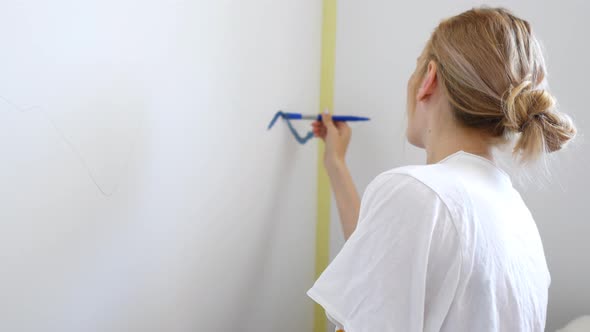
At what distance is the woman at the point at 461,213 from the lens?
1.43 ft

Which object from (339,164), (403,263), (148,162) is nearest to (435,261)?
(403,263)

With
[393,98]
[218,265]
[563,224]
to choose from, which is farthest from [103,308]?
[563,224]

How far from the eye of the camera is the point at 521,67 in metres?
0.50

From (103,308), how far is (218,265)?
25cm

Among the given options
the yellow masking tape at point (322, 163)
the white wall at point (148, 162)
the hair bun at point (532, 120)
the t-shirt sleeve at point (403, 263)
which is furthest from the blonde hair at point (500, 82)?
the yellow masking tape at point (322, 163)

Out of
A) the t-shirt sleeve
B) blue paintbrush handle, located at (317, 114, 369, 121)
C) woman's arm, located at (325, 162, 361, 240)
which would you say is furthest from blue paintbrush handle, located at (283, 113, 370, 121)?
the t-shirt sleeve

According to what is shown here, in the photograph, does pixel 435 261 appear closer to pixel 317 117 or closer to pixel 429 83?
pixel 429 83

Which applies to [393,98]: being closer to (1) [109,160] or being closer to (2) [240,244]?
(2) [240,244]

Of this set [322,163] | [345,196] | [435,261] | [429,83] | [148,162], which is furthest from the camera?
[322,163]

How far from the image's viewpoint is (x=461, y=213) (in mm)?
437

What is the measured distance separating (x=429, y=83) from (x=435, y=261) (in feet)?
0.75

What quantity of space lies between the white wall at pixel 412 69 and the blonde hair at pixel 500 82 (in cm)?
42

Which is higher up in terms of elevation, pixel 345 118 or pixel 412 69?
pixel 412 69

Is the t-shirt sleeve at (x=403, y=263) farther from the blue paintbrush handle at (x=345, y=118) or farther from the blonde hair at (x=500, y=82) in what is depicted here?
the blue paintbrush handle at (x=345, y=118)
